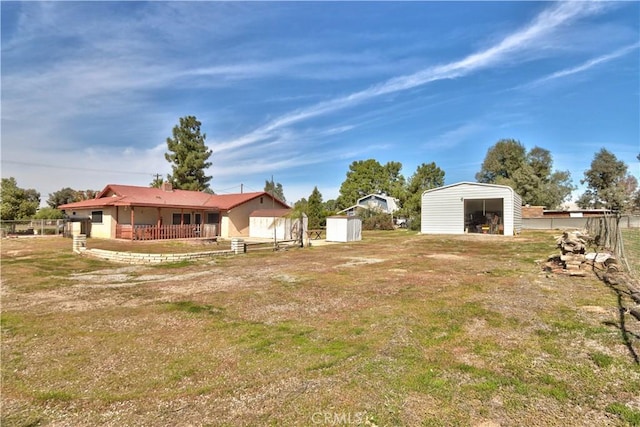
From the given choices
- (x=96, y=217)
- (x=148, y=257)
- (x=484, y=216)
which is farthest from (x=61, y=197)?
(x=484, y=216)

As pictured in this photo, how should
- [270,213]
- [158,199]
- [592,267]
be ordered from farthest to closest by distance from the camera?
[270,213]
[158,199]
[592,267]

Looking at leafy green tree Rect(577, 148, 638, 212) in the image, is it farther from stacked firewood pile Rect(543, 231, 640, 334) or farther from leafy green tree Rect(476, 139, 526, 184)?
stacked firewood pile Rect(543, 231, 640, 334)

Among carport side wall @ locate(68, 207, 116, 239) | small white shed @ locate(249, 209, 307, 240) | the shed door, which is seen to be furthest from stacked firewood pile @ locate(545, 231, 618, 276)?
carport side wall @ locate(68, 207, 116, 239)

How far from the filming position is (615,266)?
9.36m

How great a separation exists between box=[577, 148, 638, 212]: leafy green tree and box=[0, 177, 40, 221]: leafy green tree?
73307 mm

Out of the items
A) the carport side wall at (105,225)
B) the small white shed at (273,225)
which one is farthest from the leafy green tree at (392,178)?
the carport side wall at (105,225)

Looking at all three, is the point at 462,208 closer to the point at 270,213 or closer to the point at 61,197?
the point at 270,213

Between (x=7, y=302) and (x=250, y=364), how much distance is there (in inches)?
269

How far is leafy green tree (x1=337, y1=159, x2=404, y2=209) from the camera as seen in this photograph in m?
54.7

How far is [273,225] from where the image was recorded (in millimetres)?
26031

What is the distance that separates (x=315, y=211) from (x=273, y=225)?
7.45 m

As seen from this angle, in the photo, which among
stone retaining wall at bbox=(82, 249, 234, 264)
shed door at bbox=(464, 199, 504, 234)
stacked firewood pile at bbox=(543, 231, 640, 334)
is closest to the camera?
stacked firewood pile at bbox=(543, 231, 640, 334)

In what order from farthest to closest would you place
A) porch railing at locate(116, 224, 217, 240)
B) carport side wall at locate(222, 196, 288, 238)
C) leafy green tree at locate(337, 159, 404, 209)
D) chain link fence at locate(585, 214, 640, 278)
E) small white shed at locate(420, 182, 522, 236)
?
leafy green tree at locate(337, 159, 404, 209) → carport side wall at locate(222, 196, 288, 238) → small white shed at locate(420, 182, 522, 236) → porch railing at locate(116, 224, 217, 240) → chain link fence at locate(585, 214, 640, 278)

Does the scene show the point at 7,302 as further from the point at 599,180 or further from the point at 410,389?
the point at 599,180
